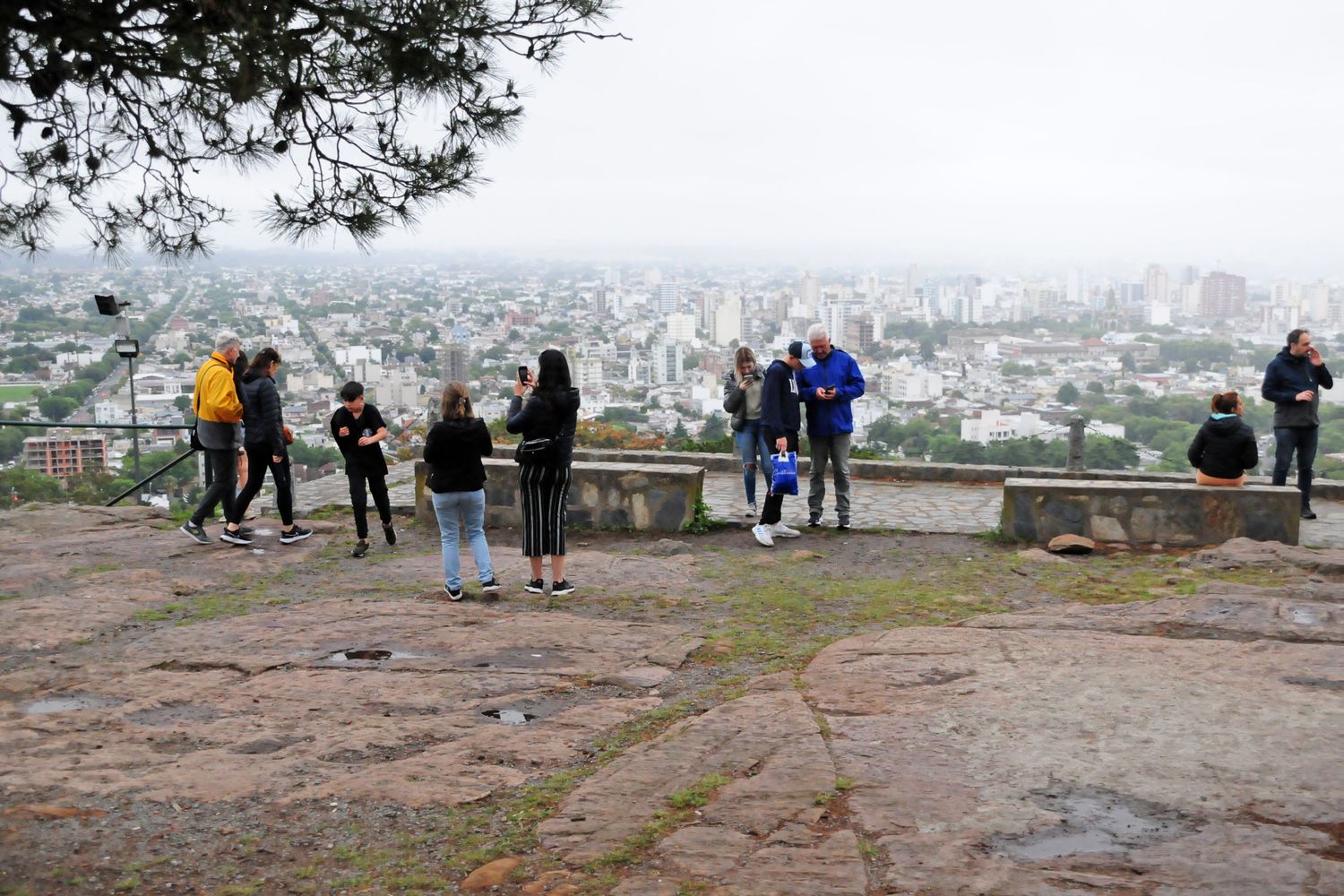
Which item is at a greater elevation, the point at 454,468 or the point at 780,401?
the point at 780,401

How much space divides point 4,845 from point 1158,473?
12868 mm

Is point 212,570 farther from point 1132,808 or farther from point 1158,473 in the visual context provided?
point 1158,473

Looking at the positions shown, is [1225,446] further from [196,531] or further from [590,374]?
[590,374]

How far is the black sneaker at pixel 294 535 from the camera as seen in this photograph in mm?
10969

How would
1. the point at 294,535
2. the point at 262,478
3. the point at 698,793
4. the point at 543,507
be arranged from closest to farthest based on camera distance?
the point at 698,793 < the point at 543,507 < the point at 262,478 < the point at 294,535

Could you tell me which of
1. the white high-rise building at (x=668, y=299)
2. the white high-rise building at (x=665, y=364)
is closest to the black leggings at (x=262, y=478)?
the white high-rise building at (x=665, y=364)

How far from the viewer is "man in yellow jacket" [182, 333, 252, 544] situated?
403 inches

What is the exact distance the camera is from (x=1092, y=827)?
14.4ft

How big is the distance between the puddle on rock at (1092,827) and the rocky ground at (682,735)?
0.6 inches

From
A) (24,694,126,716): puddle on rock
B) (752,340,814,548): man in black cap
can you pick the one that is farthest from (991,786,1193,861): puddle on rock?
(752,340,814,548): man in black cap

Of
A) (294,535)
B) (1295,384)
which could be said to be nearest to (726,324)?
(1295,384)

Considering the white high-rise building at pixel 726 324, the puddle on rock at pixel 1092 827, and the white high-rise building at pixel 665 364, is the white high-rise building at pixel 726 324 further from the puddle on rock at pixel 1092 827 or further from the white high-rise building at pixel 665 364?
the puddle on rock at pixel 1092 827

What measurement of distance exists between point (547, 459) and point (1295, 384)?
749cm

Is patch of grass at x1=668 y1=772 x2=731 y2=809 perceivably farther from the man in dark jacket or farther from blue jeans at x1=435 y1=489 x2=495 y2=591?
the man in dark jacket
